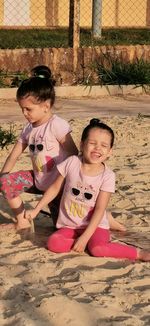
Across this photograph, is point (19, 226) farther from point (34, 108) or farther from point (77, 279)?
point (77, 279)

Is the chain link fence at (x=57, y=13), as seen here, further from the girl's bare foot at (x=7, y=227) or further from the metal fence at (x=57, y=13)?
the girl's bare foot at (x=7, y=227)

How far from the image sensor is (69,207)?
186 inches

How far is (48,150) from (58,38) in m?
9.49

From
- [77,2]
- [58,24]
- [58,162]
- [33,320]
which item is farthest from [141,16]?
[33,320]

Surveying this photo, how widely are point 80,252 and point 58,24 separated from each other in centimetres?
1380

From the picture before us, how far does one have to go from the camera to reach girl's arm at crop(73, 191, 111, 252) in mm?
4555

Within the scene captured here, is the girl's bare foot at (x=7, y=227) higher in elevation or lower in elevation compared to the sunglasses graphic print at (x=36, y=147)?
lower

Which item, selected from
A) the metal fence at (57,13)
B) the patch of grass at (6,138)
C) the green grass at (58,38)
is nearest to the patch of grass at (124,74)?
the green grass at (58,38)

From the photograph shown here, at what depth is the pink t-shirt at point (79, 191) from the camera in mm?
4672

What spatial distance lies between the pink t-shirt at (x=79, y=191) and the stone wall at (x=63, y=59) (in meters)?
6.44

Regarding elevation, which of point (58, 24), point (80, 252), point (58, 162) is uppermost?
point (58, 162)

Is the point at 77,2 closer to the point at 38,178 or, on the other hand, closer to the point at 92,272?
the point at 38,178

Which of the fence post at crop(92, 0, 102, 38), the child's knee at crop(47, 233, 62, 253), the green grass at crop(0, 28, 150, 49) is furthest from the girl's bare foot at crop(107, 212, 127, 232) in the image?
the fence post at crop(92, 0, 102, 38)

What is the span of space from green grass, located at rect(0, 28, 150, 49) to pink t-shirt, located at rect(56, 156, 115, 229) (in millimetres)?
7415
